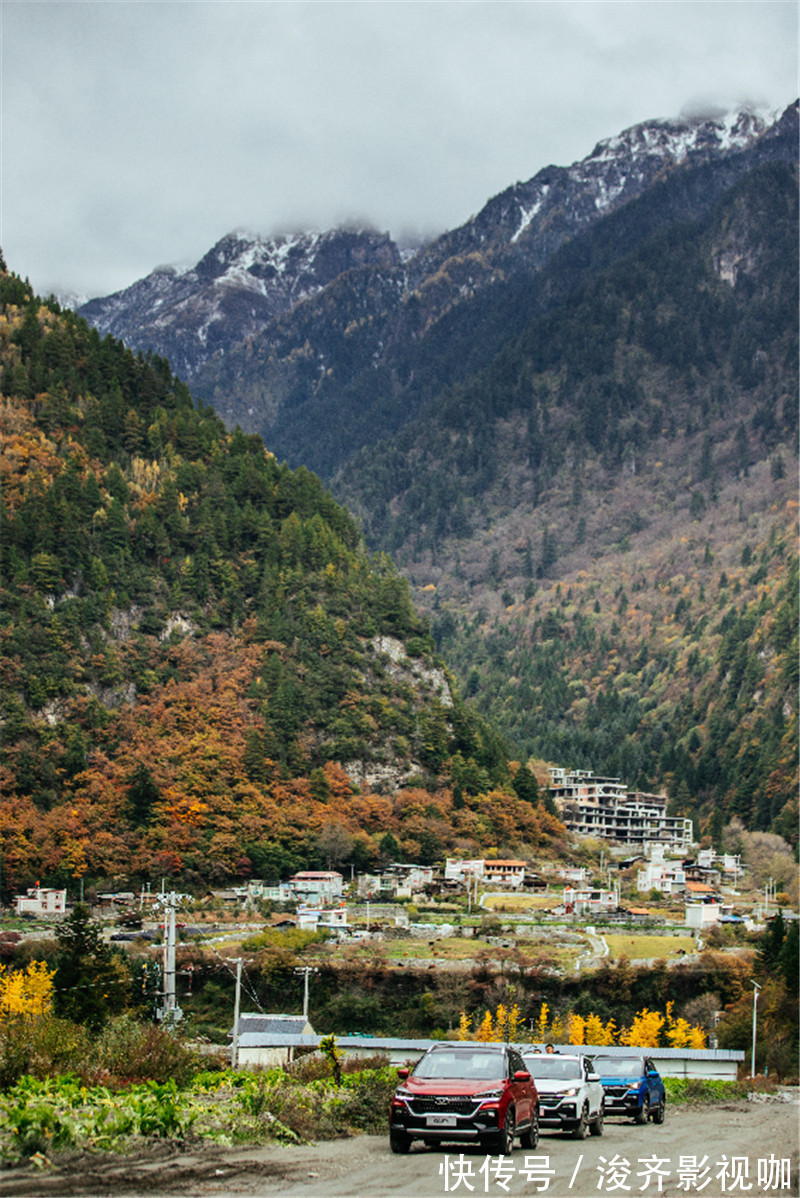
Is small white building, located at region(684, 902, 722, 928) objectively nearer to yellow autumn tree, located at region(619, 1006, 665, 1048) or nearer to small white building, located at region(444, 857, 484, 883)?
small white building, located at region(444, 857, 484, 883)

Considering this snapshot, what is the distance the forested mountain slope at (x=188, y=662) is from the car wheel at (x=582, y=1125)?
296ft

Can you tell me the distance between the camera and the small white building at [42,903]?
343 feet

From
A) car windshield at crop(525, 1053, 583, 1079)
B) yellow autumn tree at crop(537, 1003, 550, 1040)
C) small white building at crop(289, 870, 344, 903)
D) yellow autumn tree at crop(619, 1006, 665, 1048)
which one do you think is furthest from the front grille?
small white building at crop(289, 870, 344, 903)

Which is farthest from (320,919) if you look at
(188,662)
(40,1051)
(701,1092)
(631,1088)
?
(40,1051)

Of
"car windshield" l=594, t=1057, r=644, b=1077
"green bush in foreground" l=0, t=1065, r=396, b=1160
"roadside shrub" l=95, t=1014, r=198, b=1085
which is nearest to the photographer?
"green bush in foreground" l=0, t=1065, r=396, b=1160

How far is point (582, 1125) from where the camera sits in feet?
77.8

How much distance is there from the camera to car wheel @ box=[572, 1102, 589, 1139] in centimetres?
2352

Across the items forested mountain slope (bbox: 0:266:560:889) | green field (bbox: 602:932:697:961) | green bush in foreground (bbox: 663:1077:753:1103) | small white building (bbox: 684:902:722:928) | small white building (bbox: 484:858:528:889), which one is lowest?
green field (bbox: 602:932:697:961)

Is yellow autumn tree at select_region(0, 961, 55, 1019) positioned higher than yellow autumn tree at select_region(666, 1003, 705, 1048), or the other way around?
yellow autumn tree at select_region(0, 961, 55, 1019)

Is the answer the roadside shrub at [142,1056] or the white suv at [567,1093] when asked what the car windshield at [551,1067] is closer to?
the white suv at [567,1093]

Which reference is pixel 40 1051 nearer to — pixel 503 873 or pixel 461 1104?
pixel 461 1104

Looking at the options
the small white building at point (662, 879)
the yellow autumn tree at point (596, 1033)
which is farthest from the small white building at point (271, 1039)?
the small white building at point (662, 879)

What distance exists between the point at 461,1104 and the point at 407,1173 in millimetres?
1455

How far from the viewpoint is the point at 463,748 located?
480 ft
